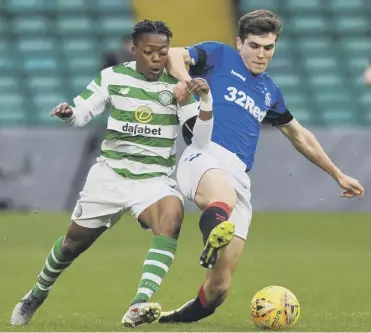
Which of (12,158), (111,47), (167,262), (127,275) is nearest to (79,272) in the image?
(127,275)

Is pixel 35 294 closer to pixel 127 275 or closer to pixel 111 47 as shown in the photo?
pixel 127 275

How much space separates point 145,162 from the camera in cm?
713

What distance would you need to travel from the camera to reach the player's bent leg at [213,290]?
746 centimetres

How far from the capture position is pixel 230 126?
7484 mm

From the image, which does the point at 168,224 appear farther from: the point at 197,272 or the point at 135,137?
the point at 197,272

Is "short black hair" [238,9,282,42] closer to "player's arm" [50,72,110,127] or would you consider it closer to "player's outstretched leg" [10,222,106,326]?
"player's arm" [50,72,110,127]

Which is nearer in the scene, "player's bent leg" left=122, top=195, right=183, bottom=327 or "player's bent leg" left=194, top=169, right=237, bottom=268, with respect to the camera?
"player's bent leg" left=194, top=169, right=237, bottom=268

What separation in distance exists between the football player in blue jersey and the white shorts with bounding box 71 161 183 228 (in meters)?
0.23

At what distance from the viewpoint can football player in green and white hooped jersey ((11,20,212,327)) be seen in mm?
7070

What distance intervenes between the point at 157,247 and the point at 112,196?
1.64 ft

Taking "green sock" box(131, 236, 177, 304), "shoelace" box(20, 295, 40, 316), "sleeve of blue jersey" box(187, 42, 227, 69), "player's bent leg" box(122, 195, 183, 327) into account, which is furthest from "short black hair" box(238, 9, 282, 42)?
"shoelace" box(20, 295, 40, 316)

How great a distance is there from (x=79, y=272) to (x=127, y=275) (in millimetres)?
529

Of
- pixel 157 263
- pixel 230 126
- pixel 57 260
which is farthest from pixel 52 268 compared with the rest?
pixel 230 126

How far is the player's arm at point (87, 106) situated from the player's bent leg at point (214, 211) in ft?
2.43
